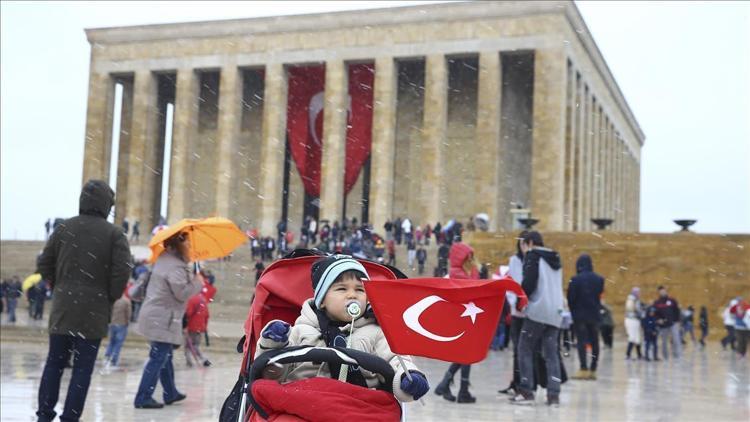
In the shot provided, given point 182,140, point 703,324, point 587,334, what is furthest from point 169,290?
point 182,140

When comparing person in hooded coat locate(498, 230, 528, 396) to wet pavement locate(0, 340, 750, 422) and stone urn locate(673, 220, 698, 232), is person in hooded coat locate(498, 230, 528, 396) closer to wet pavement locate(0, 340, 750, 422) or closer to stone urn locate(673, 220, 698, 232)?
wet pavement locate(0, 340, 750, 422)

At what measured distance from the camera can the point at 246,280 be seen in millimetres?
25672

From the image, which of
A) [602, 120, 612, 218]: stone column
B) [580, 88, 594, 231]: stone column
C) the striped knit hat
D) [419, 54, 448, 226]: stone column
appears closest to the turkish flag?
the striped knit hat

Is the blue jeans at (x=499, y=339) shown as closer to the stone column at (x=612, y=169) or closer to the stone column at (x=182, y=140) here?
the stone column at (x=182, y=140)

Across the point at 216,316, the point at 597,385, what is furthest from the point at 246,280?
the point at 597,385

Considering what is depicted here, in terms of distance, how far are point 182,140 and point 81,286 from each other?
118 feet

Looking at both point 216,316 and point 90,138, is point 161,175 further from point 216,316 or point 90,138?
point 216,316

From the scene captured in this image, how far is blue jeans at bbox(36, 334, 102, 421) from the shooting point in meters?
5.31

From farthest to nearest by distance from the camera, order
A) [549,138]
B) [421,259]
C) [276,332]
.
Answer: [549,138] → [421,259] → [276,332]

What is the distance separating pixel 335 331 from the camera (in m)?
3.49

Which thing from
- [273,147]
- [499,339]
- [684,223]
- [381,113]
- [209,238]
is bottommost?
[499,339]

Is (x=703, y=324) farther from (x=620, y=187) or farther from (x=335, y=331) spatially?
(x=620, y=187)

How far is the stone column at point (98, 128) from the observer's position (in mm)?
42188

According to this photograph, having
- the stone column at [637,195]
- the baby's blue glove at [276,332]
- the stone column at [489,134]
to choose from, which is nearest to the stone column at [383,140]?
the stone column at [489,134]
